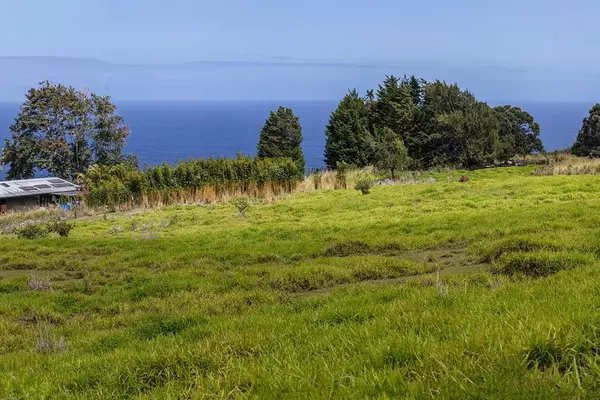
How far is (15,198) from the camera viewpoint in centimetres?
3516

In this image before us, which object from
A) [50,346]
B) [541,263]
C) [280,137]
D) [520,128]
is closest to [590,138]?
[520,128]

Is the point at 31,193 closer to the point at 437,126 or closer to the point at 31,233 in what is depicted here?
the point at 31,233

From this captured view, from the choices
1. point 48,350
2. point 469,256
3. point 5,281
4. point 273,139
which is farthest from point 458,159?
point 48,350

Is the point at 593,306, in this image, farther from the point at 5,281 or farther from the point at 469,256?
the point at 5,281

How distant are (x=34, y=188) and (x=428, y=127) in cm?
2908

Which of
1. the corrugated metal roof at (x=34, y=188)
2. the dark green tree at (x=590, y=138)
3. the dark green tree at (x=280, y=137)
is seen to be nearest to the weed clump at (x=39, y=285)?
the corrugated metal roof at (x=34, y=188)

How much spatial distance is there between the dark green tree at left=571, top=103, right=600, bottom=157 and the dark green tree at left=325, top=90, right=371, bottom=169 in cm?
1503

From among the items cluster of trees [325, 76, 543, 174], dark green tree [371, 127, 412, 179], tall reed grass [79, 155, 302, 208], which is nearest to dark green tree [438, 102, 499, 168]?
cluster of trees [325, 76, 543, 174]

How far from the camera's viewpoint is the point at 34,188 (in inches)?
1394

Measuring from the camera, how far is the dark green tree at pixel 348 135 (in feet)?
123

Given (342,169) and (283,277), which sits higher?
(342,169)

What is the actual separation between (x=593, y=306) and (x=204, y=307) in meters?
4.43

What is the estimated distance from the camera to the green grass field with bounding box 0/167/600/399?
3035 mm

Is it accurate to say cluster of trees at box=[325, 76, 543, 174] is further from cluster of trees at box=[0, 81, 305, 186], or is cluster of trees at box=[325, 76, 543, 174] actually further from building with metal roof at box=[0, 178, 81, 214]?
building with metal roof at box=[0, 178, 81, 214]
